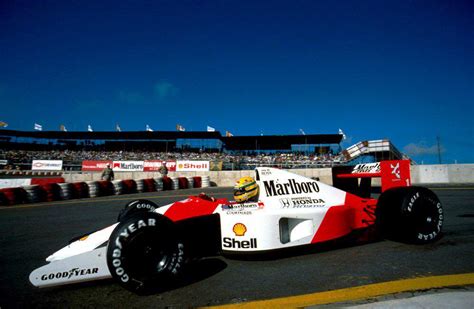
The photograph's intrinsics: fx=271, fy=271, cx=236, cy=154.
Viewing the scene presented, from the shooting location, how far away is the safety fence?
10367 millimetres

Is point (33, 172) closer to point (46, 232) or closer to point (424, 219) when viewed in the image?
point (46, 232)

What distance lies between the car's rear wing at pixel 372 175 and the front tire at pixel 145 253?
3.36 meters

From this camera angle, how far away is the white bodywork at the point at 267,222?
2.67 meters

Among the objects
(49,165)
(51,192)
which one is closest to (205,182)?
(51,192)

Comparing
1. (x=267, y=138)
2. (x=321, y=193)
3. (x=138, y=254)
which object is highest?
(x=267, y=138)

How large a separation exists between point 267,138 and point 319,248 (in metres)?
37.8

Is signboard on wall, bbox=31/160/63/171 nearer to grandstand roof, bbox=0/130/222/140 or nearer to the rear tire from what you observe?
grandstand roof, bbox=0/130/222/140

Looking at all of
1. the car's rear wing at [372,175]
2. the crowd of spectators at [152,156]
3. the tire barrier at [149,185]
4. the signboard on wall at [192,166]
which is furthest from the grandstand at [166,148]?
the car's rear wing at [372,175]

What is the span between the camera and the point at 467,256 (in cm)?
320

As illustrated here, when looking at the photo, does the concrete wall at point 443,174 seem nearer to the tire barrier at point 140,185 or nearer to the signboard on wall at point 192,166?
the tire barrier at point 140,185

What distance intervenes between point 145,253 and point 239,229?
1.12 m

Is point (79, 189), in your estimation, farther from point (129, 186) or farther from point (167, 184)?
point (167, 184)

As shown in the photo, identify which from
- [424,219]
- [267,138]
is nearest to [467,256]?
[424,219]

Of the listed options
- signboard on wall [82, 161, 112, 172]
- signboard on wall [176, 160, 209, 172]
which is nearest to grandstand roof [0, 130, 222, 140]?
signboard on wall [82, 161, 112, 172]
